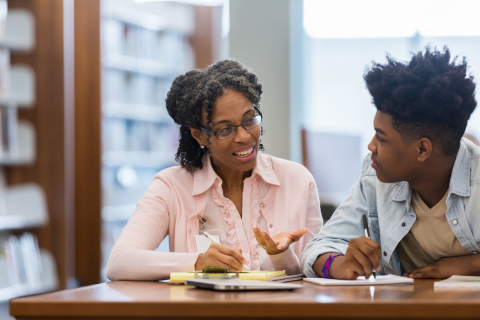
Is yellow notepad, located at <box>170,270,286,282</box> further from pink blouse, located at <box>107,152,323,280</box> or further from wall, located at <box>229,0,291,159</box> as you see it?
wall, located at <box>229,0,291,159</box>

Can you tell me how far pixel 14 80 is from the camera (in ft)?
10.5

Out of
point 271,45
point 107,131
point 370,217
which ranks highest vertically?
point 271,45

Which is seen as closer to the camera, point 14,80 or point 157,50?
point 14,80

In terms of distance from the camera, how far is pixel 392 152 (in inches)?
48.9

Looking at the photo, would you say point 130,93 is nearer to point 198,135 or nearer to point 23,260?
point 23,260

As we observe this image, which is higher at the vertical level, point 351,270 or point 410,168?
point 410,168

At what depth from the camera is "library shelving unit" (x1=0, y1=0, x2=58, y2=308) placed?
3.06 m

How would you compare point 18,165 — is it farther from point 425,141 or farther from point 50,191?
point 425,141

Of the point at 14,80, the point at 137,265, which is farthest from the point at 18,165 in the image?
the point at 137,265

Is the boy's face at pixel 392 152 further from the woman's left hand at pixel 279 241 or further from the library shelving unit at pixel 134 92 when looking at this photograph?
the library shelving unit at pixel 134 92

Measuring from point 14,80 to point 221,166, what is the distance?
81.2 inches

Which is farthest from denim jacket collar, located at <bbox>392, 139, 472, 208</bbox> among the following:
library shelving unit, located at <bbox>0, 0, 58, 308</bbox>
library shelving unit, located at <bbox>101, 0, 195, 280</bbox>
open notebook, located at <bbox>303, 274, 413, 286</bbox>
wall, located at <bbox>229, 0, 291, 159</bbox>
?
library shelving unit, located at <bbox>101, 0, 195, 280</bbox>

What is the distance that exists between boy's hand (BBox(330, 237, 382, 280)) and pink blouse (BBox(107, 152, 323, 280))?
45cm

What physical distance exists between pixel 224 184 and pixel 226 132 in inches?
8.5
